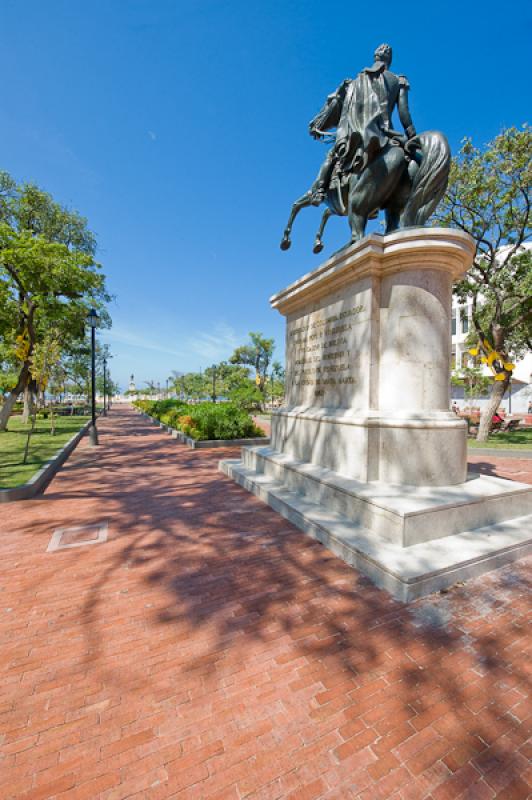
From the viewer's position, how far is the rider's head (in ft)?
19.1

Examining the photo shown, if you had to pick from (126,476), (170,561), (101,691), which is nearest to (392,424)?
(170,561)

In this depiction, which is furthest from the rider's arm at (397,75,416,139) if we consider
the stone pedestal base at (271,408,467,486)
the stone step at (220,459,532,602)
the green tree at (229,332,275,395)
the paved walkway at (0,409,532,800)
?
the green tree at (229,332,275,395)

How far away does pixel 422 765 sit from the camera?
1818 millimetres

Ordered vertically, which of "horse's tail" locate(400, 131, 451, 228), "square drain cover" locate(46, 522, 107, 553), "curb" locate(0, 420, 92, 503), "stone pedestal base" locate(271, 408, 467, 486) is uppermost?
"horse's tail" locate(400, 131, 451, 228)

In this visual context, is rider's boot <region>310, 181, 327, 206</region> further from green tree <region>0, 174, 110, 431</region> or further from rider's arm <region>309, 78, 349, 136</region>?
green tree <region>0, 174, 110, 431</region>

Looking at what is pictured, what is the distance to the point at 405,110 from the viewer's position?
5.82 m

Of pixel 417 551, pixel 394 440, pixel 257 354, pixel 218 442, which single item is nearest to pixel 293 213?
pixel 394 440

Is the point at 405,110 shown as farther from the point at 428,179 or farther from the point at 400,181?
the point at 428,179

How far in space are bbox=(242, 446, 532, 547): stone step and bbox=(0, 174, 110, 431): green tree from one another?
10.8 meters

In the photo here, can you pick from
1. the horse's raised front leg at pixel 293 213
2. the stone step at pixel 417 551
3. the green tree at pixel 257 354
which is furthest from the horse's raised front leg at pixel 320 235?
the green tree at pixel 257 354

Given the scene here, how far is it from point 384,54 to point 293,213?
285cm

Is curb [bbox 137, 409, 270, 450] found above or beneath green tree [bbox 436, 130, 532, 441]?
beneath

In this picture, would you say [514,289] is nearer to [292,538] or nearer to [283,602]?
[292,538]

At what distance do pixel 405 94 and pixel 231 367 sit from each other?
57011 millimetres
